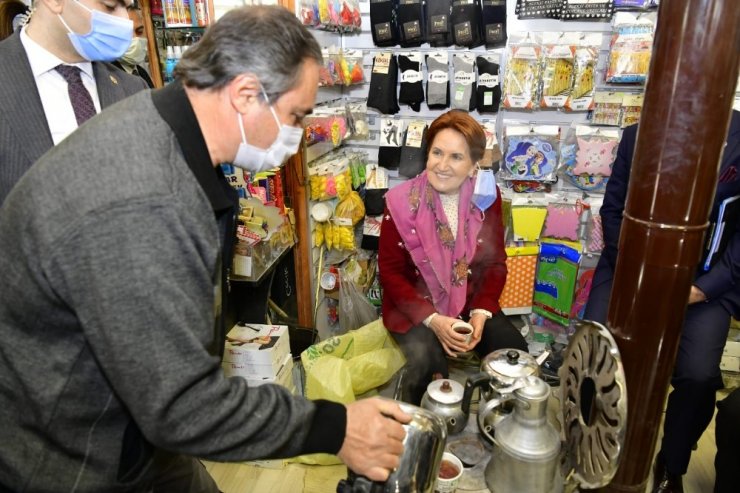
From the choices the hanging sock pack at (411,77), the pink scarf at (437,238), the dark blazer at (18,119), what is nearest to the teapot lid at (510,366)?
the pink scarf at (437,238)

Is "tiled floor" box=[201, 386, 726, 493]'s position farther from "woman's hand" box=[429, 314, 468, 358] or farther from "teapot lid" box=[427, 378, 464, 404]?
"teapot lid" box=[427, 378, 464, 404]

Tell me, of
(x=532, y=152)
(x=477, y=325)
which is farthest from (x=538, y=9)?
(x=477, y=325)

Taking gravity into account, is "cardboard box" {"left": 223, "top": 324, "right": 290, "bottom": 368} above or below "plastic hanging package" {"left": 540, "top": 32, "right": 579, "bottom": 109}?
below

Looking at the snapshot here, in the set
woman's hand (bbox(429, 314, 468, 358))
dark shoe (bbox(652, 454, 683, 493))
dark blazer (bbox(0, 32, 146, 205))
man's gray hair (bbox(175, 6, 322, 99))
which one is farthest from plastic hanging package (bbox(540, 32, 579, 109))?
dark blazer (bbox(0, 32, 146, 205))

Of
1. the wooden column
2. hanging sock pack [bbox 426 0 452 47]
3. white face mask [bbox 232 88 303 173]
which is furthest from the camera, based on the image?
hanging sock pack [bbox 426 0 452 47]

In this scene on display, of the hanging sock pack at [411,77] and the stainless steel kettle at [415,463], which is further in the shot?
the hanging sock pack at [411,77]

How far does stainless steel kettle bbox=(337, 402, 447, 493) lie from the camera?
102 centimetres

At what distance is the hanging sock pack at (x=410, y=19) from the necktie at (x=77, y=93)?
1.97 m

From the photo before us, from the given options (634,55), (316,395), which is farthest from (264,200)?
(634,55)

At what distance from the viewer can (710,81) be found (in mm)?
807

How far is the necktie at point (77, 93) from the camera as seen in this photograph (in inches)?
61.7

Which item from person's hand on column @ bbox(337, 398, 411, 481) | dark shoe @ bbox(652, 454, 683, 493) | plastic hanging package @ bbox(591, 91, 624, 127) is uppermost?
plastic hanging package @ bbox(591, 91, 624, 127)

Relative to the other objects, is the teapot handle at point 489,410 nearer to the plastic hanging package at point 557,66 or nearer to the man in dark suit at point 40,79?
the man in dark suit at point 40,79

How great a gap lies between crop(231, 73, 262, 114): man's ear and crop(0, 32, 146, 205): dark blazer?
0.81 metres
